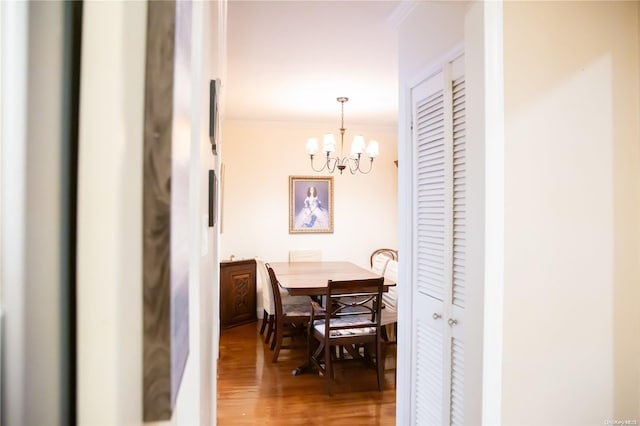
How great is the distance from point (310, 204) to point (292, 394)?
2791mm

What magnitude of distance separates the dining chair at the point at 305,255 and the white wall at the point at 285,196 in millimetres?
86

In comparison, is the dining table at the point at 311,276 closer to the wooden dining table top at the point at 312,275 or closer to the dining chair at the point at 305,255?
the wooden dining table top at the point at 312,275

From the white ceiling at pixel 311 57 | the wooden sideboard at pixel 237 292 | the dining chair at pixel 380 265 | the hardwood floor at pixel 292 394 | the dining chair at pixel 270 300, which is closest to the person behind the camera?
the white ceiling at pixel 311 57

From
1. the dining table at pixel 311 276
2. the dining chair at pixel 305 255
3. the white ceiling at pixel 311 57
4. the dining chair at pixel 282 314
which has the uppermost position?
the white ceiling at pixel 311 57

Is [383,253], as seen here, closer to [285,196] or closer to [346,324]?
[285,196]

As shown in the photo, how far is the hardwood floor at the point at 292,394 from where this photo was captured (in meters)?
2.78

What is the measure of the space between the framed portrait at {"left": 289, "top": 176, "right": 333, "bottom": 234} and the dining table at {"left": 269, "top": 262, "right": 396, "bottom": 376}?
0.60 meters
